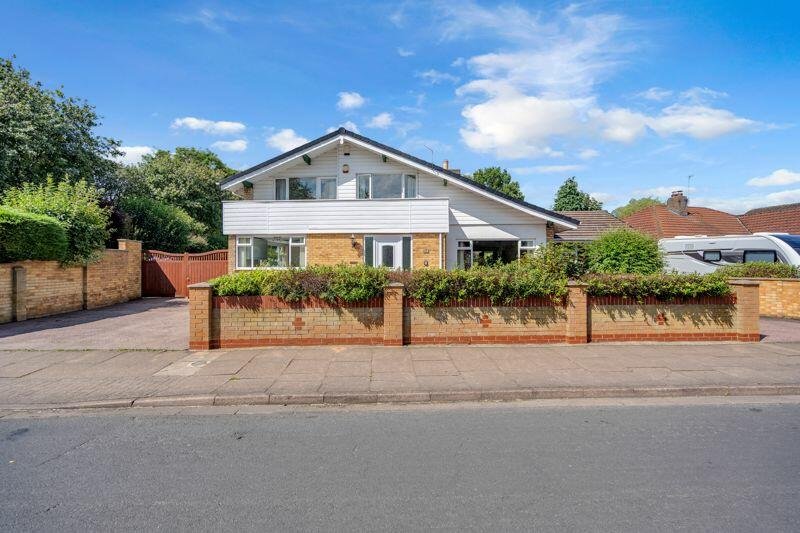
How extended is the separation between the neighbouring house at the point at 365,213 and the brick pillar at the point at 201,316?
8.20m

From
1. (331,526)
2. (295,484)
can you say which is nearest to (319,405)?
(295,484)

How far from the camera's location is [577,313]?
341 inches

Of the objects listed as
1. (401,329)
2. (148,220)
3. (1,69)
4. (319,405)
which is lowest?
(319,405)

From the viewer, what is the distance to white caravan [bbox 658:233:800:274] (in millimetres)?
15703

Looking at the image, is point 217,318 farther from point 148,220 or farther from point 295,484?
point 148,220

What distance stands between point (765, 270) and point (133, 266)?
23.5 m

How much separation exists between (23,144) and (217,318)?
16647 mm

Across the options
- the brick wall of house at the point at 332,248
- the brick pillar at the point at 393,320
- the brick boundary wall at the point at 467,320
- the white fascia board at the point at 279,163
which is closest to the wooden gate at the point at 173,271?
the white fascia board at the point at 279,163

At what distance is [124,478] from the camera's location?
375 cm

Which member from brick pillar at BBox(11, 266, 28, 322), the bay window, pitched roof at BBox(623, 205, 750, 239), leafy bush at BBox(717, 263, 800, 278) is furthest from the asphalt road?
pitched roof at BBox(623, 205, 750, 239)

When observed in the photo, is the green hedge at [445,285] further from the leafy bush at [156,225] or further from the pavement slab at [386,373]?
the leafy bush at [156,225]

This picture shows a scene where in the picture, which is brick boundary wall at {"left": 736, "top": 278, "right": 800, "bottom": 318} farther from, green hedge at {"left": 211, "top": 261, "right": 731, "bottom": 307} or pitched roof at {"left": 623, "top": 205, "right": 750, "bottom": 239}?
pitched roof at {"left": 623, "top": 205, "right": 750, "bottom": 239}

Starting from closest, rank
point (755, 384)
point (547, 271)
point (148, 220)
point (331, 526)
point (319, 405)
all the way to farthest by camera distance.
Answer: point (331, 526), point (319, 405), point (755, 384), point (547, 271), point (148, 220)

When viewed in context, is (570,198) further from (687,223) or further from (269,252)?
(269,252)
